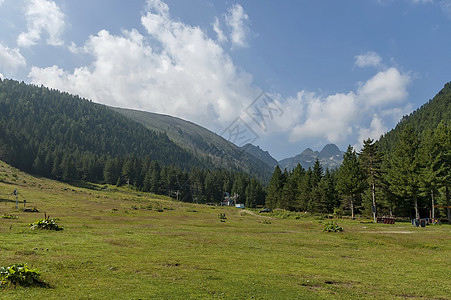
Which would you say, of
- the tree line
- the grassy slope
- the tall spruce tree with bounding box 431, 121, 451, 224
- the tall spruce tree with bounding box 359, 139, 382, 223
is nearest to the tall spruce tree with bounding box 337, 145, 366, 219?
the tree line

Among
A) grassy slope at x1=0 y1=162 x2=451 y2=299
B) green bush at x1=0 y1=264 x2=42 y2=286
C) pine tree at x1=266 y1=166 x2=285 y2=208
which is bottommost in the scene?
grassy slope at x1=0 y1=162 x2=451 y2=299

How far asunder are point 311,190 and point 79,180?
154 metres

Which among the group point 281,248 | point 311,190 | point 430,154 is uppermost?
point 430,154

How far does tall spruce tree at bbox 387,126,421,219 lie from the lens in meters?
62.6

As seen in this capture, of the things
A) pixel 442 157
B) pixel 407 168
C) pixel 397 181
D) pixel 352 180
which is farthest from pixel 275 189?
pixel 442 157

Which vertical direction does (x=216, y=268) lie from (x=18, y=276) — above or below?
below

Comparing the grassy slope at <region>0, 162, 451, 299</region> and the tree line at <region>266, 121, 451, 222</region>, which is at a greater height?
the tree line at <region>266, 121, 451, 222</region>

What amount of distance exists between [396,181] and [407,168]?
15.9 feet

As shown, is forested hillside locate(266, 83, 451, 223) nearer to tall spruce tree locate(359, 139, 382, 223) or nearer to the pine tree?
tall spruce tree locate(359, 139, 382, 223)

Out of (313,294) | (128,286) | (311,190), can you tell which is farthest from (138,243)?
(311,190)

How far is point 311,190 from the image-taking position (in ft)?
348

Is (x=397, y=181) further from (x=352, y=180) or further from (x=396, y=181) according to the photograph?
(x=352, y=180)

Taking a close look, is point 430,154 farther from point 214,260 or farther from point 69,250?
point 69,250

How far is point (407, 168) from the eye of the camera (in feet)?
210
